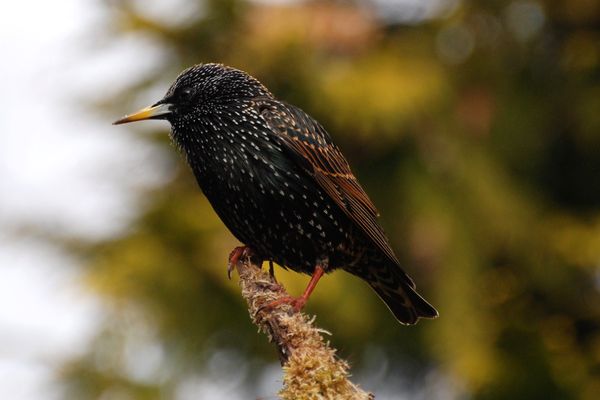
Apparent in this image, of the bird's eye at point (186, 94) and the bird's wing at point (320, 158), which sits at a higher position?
the bird's eye at point (186, 94)

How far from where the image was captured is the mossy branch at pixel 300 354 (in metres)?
4.62

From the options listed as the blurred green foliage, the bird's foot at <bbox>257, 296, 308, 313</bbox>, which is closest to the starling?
the bird's foot at <bbox>257, 296, 308, 313</bbox>

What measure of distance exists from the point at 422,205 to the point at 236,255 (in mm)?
4377

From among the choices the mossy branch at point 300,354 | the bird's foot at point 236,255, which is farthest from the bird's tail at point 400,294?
the mossy branch at point 300,354

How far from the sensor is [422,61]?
10281 millimetres

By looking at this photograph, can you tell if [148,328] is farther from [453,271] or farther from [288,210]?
[288,210]

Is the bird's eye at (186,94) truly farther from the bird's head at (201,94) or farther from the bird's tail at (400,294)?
the bird's tail at (400,294)

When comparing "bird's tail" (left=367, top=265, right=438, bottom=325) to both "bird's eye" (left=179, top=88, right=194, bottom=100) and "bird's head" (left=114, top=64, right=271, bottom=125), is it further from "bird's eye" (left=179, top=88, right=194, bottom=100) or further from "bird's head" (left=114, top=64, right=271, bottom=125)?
"bird's eye" (left=179, top=88, right=194, bottom=100)

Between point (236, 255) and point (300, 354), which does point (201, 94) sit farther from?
point (300, 354)

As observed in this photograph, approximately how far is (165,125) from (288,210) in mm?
4511

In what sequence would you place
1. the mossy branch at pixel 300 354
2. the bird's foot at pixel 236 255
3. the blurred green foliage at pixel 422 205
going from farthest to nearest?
1. the blurred green foliage at pixel 422 205
2. the bird's foot at pixel 236 255
3. the mossy branch at pixel 300 354

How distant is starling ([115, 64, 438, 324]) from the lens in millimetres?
5805

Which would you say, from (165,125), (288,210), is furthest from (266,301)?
(165,125)

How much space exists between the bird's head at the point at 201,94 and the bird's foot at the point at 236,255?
0.64 meters
